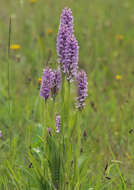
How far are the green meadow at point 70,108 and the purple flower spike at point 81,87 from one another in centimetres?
6

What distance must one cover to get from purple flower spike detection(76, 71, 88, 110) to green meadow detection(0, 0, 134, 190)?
2.2 inches

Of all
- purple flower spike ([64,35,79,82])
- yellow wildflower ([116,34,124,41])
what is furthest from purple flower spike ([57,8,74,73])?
yellow wildflower ([116,34,124,41])

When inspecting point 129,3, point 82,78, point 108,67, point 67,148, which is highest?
point 129,3

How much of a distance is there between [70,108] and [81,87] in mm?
984

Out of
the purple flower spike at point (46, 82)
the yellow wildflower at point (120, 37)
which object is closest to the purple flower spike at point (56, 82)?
the purple flower spike at point (46, 82)

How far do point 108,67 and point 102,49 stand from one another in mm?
393

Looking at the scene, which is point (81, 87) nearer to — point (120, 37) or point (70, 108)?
point (70, 108)

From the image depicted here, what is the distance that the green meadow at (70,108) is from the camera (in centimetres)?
153

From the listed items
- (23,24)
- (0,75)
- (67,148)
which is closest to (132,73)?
(0,75)

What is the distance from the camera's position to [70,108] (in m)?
2.47

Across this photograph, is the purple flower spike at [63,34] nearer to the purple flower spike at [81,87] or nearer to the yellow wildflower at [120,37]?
the purple flower spike at [81,87]

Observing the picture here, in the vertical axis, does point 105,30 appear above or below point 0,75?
above

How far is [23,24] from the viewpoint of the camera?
14.6ft

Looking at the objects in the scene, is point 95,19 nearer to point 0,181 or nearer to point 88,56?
point 88,56
